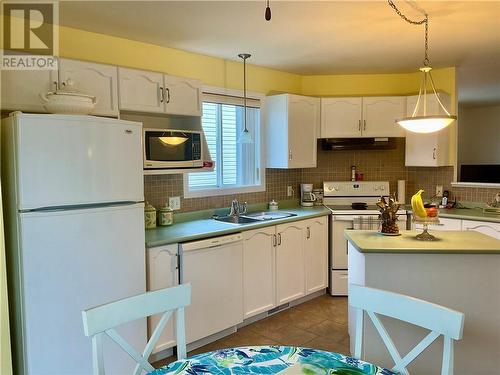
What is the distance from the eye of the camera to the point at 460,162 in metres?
8.53

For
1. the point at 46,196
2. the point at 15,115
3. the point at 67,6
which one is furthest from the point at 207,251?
the point at 67,6

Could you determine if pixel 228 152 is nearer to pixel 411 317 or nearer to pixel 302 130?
pixel 302 130

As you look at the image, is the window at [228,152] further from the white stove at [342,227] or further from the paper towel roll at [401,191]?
the paper towel roll at [401,191]

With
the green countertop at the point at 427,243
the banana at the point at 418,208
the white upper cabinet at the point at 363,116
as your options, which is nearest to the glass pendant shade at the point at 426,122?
the banana at the point at 418,208

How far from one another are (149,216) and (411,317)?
2229 mm

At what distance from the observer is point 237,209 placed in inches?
154

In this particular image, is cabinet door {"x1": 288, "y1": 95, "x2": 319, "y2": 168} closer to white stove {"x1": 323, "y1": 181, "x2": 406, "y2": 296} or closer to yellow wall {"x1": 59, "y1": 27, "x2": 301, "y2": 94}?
yellow wall {"x1": 59, "y1": 27, "x2": 301, "y2": 94}

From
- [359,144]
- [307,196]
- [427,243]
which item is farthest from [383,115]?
[427,243]

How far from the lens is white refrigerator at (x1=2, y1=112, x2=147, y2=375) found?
2.16 metres

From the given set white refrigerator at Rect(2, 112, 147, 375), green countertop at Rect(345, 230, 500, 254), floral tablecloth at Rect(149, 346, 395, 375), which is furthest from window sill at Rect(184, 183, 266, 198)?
floral tablecloth at Rect(149, 346, 395, 375)

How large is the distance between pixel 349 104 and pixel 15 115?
10.9 ft

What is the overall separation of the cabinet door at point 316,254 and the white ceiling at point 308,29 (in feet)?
5.40

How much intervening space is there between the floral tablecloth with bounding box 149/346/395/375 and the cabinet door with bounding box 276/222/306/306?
215 cm

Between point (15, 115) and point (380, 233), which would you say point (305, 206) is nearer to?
point (380, 233)
